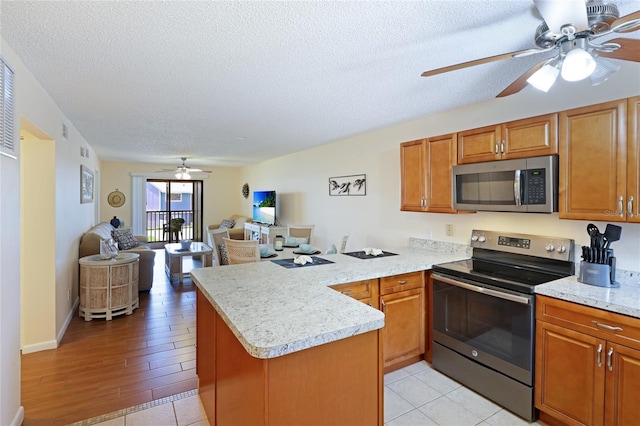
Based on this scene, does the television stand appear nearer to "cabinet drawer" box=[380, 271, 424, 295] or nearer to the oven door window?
"cabinet drawer" box=[380, 271, 424, 295]

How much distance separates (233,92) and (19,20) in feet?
4.44

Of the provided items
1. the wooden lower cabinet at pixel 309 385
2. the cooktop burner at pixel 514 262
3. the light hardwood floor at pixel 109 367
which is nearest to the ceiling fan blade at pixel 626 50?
the cooktop burner at pixel 514 262

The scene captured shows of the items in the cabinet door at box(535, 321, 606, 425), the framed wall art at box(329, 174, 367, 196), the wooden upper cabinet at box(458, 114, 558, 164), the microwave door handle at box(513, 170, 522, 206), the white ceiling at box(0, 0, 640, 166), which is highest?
the white ceiling at box(0, 0, 640, 166)

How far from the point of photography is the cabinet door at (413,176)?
315 cm

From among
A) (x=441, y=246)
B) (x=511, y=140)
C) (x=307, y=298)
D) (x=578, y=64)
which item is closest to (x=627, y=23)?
(x=578, y=64)

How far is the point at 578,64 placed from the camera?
1390mm

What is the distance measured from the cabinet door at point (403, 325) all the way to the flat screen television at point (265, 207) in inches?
178

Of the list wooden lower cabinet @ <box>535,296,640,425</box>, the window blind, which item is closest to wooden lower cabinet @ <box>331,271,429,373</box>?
wooden lower cabinet @ <box>535,296,640,425</box>

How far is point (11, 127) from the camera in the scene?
198 centimetres

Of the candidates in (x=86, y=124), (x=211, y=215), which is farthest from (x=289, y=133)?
(x=211, y=215)

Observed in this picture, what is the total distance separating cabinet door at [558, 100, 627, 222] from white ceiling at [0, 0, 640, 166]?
1.47 feet

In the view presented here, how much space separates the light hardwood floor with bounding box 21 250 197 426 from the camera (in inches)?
89.0

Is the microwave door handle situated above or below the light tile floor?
above

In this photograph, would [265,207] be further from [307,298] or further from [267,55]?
[307,298]
